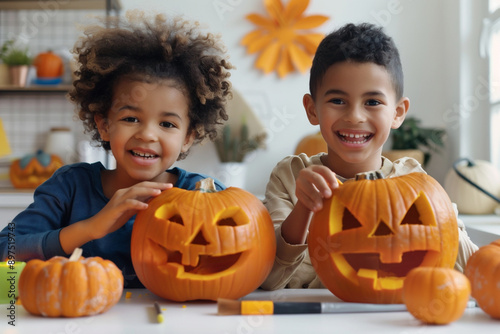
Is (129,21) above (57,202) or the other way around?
above

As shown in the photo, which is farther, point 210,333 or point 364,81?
point 364,81

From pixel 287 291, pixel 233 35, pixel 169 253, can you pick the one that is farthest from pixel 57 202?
pixel 233 35

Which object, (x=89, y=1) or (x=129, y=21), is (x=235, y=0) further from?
(x=129, y=21)

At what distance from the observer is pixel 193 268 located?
807 millimetres

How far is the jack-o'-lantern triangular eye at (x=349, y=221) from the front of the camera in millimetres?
813

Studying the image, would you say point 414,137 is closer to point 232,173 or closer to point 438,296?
point 232,173

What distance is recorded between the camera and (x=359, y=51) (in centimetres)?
103

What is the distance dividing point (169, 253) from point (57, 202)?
16.2 inches

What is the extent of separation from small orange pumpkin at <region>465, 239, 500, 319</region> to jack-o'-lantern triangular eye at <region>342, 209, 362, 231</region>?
0.17 meters

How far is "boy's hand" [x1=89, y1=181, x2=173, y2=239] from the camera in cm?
83

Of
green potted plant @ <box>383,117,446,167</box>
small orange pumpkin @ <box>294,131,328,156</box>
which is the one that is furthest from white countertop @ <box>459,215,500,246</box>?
small orange pumpkin @ <box>294,131,328,156</box>

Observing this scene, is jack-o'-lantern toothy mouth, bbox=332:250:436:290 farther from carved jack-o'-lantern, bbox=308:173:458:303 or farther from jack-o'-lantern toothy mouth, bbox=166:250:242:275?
jack-o'-lantern toothy mouth, bbox=166:250:242:275

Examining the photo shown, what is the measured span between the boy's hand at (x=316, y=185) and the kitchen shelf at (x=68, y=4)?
2487mm

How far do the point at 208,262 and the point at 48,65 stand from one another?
8.22 feet
